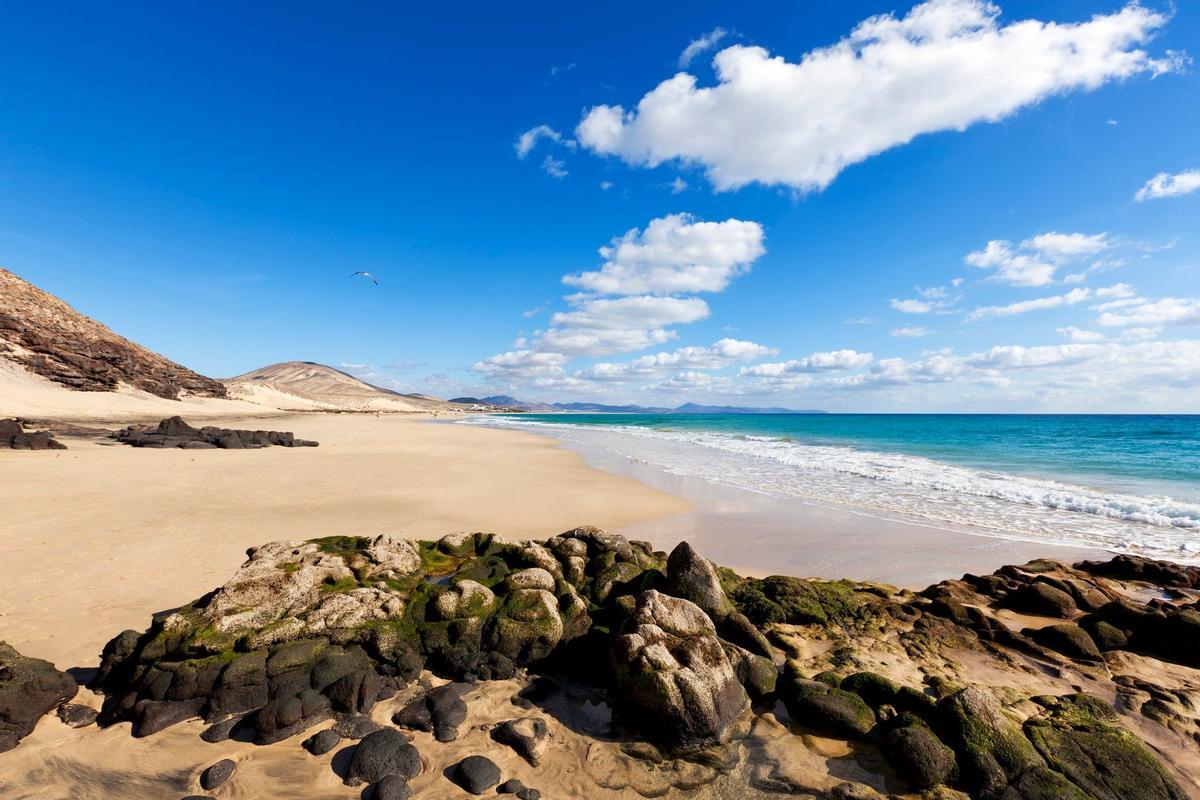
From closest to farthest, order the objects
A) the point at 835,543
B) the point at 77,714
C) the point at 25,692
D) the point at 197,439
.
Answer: the point at 25,692 < the point at 77,714 < the point at 835,543 < the point at 197,439

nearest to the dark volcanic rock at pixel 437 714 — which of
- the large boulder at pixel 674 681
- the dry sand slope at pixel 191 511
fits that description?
the large boulder at pixel 674 681

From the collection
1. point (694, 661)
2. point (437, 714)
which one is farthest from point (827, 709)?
point (437, 714)

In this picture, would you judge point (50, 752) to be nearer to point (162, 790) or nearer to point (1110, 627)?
point (162, 790)

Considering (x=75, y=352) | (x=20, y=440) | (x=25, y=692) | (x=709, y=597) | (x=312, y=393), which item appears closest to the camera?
(x=25, y=692)

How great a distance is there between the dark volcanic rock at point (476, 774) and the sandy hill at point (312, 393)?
88.4m

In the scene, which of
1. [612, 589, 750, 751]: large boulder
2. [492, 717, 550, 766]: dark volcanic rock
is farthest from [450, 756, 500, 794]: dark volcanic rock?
[612, 589, 750, 751]: large boulder

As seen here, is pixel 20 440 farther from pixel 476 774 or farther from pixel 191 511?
pixel 476 774

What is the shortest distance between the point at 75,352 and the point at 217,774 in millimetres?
70482

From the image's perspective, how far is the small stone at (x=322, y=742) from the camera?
4.36 meters

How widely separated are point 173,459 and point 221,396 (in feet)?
195

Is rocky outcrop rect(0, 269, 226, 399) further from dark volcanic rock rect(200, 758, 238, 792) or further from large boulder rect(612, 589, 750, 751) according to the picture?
large boulder rect(612, 589, 750, 751)

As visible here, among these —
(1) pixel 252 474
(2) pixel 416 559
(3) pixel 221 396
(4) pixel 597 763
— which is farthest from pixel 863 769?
(3) pixel 221 396

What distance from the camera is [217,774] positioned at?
404 centimetres

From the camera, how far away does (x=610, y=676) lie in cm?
540
